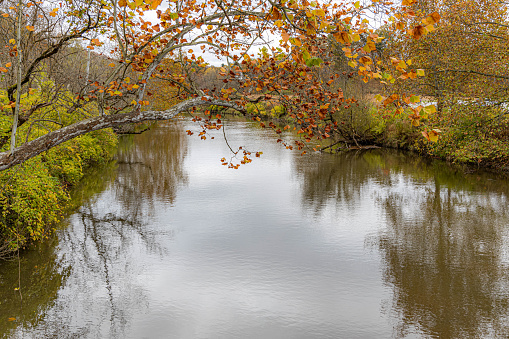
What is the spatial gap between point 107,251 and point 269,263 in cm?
403

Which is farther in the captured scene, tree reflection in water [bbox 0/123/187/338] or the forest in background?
tree reflection in water [bbox 0/123/187/338]

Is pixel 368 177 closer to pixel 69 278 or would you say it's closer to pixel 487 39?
pixel 487 39

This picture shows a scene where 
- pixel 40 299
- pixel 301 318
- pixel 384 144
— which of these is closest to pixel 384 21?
pixel 301 318

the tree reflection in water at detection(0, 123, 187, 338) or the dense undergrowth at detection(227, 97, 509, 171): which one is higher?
the dense undergrowth at detection(227, 97, 509, 171)

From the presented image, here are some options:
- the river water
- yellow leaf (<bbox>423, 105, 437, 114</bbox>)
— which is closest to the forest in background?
yellow leaf (<bbox>423, 105, 437, 114</bbox>)

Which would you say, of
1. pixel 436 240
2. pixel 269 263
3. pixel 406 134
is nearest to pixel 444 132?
pixel 436 240

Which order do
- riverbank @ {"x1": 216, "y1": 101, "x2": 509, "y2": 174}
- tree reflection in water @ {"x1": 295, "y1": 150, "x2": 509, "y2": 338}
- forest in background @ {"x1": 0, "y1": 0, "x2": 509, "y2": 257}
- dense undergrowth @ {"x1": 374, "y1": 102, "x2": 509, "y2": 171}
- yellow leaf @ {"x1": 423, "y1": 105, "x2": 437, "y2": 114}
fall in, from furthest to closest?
riverbank @ {"x1": 216, "y1": 101, "x2": 509, "y2": 174}, dense undergrowth @ {"x1": 374, "y1": 102, "x2": 509, "y2": 171}, tree reflection in water @ {"x1": 295, "y1": 150, "x2": 509, "y2": 338}, forest in background @ {"x1": 0, "y1": 0, "x2": 509, "y2": 257}, yellow leaf @ {"x1": 423, "y1": 105, "x2": 437, "y2": 114}

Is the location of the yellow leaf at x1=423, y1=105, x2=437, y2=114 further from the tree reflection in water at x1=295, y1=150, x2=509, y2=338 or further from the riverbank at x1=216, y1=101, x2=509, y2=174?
the riverbank at x1=216, y1=101, x2=509, y2=174

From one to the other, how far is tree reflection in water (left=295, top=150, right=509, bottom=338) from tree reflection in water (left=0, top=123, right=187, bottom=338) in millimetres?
5025

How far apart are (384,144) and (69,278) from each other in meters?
24.3

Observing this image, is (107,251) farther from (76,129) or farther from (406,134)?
(406,134)

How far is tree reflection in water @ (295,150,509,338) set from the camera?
23.9 ft

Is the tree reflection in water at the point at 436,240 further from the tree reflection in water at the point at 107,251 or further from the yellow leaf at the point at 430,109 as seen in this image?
the tree reflection in water at the point at 107,251

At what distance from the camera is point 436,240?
428 inches
